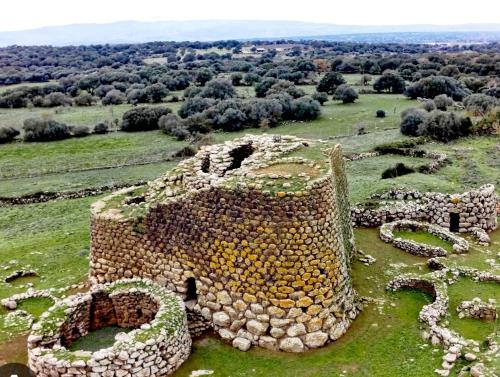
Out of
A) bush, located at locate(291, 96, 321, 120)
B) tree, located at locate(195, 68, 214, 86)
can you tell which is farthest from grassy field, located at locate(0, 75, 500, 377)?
tree, located at locate(195, 68, 214, 86)

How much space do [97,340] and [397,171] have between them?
19.5m

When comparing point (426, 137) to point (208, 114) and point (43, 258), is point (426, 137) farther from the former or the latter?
point (43, 258)

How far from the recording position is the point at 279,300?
1275 cm

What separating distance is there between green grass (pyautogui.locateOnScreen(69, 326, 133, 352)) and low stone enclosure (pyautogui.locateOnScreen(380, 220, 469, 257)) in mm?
9822

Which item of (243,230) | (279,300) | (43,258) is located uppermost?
(243,230)

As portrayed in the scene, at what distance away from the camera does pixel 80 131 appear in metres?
45.8

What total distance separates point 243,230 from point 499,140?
2903 cm

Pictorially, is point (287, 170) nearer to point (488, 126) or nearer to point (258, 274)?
point (258, 274)

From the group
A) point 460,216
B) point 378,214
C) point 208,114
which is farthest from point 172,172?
point 208,114

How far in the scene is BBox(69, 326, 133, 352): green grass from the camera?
13.1 meters

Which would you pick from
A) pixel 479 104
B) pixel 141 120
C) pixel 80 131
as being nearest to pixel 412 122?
pixel 479 104

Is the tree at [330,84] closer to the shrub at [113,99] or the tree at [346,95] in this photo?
the tree at [346,95]

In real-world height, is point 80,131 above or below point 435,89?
below

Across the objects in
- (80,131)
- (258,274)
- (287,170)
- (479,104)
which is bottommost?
(80,131)
